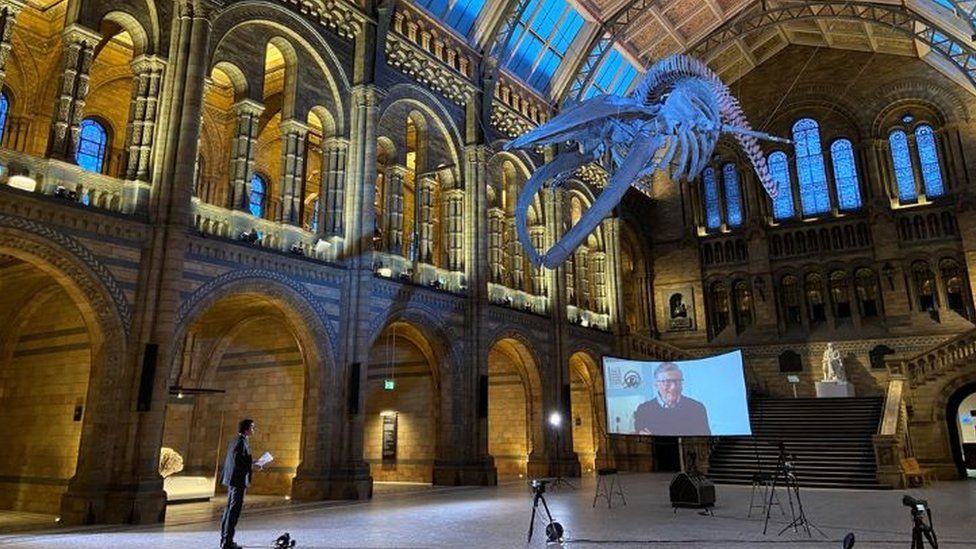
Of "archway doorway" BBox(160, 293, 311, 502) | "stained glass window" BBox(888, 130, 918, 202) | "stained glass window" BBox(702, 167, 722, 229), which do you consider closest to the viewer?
"archway doorway" BBox(160, 293, 311, 502)

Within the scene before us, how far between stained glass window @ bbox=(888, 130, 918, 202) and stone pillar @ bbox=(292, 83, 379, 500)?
25464mm

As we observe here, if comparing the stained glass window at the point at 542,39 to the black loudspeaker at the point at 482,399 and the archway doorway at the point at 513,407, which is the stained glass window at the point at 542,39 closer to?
the archway doorway at the point at 513,407

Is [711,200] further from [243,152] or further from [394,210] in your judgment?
[243,152]

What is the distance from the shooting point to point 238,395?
21.0m

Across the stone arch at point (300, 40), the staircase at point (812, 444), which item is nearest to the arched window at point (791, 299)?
the staircase at point (812, 444)

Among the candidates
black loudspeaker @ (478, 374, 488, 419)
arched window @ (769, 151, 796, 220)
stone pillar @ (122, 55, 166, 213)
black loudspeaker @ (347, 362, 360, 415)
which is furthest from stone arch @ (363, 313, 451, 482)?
arched window @ (769, 151, 796, 220)

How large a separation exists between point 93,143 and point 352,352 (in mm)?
11524

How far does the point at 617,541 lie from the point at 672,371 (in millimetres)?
6811

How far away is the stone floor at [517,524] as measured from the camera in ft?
32.5

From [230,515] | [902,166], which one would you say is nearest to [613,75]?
[902,166]

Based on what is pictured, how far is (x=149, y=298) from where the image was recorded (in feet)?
43.8

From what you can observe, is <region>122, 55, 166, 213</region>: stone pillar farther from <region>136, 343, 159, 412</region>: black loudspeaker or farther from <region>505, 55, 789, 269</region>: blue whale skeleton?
<region>505, 55, 789, 269</region>: blue whale skeleton

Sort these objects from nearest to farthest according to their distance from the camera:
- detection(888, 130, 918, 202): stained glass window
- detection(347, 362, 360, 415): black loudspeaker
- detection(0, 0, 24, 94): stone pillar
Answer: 1. detection(0, 0, 24, 94): stone pillar
2. detection(347, 362, 360, 415): black loudspeaker
3. detection(888, 130, 918, 202): stained glass window

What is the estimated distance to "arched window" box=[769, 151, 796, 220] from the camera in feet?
109
